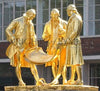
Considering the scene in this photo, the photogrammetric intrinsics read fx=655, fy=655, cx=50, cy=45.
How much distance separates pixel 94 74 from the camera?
162ft

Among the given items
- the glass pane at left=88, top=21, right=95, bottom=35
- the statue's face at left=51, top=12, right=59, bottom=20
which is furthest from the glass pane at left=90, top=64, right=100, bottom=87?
the statue's face at left=51, top=12, right=59, bottom=20

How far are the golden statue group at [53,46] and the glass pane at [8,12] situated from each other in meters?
24.9

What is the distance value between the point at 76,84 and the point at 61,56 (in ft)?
4.24

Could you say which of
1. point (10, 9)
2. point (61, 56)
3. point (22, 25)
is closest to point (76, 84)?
point (61, 56)

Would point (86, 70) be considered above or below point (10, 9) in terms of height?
below

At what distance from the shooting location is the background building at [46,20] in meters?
47.9

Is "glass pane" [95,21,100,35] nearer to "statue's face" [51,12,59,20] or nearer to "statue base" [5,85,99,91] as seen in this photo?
"statue's face" [51,12,59,20]

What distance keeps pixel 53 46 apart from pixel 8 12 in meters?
25.6

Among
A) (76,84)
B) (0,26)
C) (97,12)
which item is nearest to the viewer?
(76,84)

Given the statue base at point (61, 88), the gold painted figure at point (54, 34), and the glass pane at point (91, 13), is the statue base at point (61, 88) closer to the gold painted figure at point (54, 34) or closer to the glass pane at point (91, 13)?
the gold painted figure at point (54, 34)

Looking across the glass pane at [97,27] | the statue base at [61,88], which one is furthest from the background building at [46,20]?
the statue base at [61,88]

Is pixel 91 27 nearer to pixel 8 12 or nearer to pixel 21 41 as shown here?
pixel 8 12

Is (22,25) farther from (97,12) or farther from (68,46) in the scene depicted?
(97,12)

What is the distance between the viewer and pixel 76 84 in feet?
81.4
